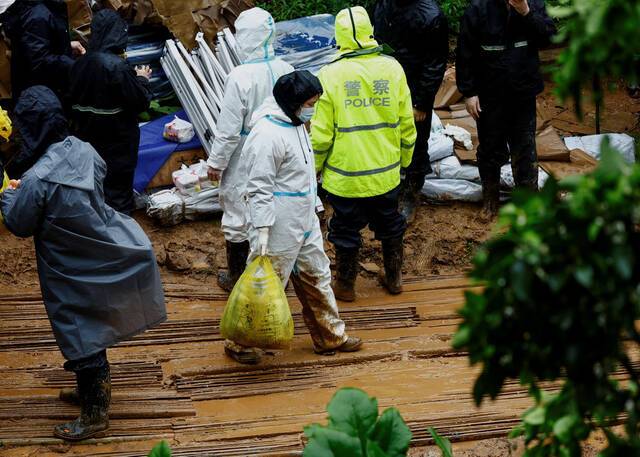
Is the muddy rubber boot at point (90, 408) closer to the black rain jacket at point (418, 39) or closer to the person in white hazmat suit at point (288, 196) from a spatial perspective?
the person in white hazmat suit at point (288, 196)

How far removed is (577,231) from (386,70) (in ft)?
15.1

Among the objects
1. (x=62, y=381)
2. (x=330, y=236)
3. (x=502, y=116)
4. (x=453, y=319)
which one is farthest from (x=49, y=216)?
(x=502, y=116)

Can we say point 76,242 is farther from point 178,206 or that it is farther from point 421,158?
point 421,158

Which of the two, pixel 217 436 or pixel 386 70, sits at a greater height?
pixel 386 70

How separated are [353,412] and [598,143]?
5.91 meters

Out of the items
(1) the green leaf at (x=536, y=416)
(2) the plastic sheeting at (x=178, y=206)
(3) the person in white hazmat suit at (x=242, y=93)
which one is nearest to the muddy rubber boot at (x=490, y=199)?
(2) the plastic sheeting at (x=178, y=206)

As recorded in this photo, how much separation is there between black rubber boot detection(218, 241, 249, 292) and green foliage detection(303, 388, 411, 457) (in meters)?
3.41

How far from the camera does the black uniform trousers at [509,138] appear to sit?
26.2 feet

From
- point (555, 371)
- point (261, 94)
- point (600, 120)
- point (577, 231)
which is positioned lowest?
point (600, 120)

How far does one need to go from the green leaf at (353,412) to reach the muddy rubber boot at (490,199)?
4800 millimetres

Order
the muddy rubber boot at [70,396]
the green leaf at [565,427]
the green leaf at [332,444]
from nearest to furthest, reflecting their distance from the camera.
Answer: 1. the green leaf at [565,427]
2. the green leaf at [332,444]
3. the muddy rubber boot at [70,396]

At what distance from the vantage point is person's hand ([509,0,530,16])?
7.48 m

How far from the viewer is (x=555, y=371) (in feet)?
7.91

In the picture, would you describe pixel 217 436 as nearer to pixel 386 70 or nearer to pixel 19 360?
pixel 19 360
